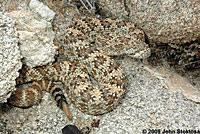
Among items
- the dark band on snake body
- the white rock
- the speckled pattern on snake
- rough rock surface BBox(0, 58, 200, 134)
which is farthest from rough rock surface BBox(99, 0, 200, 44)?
the dark band on snake body

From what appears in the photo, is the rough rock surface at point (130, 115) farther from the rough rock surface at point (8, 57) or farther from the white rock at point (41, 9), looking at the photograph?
the white rock at point (41, 9)

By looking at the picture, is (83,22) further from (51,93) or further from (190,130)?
(190,130)

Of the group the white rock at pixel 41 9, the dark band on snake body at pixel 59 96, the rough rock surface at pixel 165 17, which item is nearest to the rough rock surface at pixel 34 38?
the white rock at pixel 41 9

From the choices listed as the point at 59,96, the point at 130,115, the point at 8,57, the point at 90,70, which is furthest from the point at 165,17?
the point at 8,57

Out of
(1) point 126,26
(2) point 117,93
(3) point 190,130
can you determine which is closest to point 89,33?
(1) point 126,26

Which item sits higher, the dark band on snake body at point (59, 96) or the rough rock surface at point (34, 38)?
the rough rock surface at point (34, 38)
